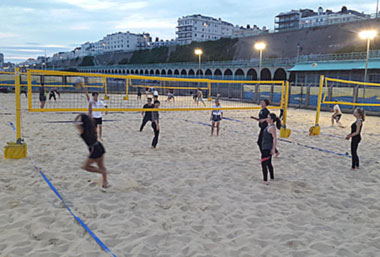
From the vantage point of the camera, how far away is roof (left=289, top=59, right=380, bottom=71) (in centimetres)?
3266

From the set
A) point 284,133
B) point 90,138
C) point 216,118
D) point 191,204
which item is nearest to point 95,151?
point 90,138

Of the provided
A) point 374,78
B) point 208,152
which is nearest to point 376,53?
point 374,78

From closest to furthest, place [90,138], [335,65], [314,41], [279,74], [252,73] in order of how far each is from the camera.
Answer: [90,138], [335,65], [279,74], [314,41], [252,73]

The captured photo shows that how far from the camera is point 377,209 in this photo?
4668 mm

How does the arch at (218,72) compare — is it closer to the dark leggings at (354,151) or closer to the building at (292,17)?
the building at (292,17)

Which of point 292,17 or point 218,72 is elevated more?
point 292,17

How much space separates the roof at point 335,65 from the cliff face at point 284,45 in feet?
26.2

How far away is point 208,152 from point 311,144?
359 cm

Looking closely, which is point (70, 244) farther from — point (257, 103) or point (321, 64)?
point (321, 64)

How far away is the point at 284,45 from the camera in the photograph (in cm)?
5403

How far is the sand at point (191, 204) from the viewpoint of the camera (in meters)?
3.50

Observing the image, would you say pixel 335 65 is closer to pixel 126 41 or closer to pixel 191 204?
pixel 191 204

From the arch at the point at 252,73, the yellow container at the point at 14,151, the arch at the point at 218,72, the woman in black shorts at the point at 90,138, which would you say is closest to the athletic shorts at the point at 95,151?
the woman in black shorts at the point at 90,138

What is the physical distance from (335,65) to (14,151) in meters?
A: 38.1
